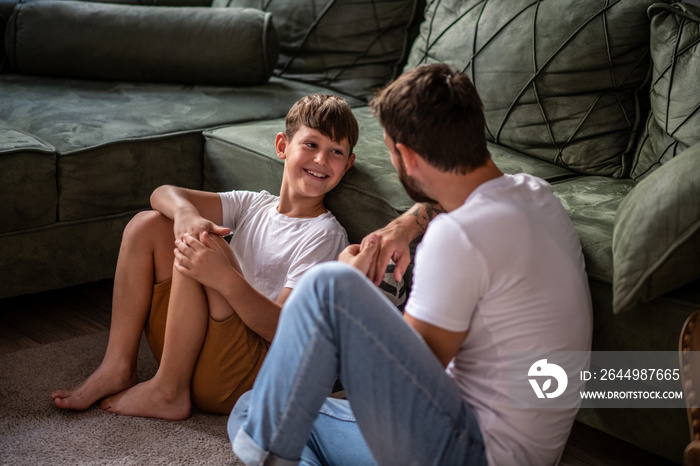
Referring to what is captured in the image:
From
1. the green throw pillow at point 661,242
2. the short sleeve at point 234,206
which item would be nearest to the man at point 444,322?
the green throw pillow at point 661,242

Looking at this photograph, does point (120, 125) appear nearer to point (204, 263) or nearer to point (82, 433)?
point (204, 263)

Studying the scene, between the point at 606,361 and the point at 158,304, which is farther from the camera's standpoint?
the point at 158,304

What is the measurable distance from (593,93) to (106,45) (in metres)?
1.59

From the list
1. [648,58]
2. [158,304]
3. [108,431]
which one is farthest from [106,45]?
[648,58]

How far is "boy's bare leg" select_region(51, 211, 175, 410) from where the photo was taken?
1.58m

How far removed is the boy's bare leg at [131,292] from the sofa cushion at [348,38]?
114 centimetres

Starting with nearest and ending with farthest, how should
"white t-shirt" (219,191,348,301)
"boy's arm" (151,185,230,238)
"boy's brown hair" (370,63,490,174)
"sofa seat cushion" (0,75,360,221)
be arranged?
"boy's brown hair" (370,63,490,174) → "boy's arm" (151,185,230,238) → "white t-shirt" (219,191,348,301) → "sofa seat cushion" (0,75,360,221)

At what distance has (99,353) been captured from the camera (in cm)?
181

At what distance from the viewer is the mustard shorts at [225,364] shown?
149cm

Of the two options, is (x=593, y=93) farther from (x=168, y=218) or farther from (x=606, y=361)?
(x=168, y=218)

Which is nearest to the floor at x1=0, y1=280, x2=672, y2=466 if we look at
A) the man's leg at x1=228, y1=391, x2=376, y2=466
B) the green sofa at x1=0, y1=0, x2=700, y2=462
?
the green sofa at x1=0, y1=0, x2=700, y2=462

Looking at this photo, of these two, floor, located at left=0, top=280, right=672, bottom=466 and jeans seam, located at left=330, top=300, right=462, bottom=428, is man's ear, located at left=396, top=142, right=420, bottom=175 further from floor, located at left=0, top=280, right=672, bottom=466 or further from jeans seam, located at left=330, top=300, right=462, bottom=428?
floor, located at left=0, top=280, right=672, bottom=466

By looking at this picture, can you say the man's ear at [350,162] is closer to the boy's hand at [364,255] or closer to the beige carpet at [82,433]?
the boy's hand at [364,255]

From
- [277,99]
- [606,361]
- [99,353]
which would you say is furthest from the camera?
[277,99]
